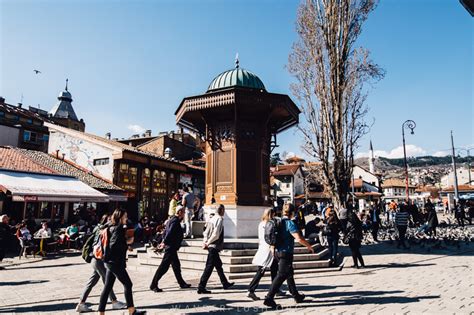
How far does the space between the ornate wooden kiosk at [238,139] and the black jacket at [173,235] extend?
149 inches

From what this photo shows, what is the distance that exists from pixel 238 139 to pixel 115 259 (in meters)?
6.64

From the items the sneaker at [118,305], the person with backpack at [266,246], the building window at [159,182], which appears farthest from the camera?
the building window at [159,182]

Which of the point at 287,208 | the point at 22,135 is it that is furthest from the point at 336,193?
the point at 22,135

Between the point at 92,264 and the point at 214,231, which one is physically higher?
the point at 214,231

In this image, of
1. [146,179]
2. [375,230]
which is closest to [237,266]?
[375,230]

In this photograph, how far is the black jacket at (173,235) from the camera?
6.30m

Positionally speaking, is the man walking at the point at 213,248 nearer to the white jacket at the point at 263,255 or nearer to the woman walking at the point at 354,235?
the white jacket at the point at 263,255

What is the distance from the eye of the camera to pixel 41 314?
4.91 meters

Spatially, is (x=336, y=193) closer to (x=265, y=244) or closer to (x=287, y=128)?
(x=287, y=128)

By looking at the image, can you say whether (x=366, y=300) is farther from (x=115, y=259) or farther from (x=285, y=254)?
(x=115, y=259)

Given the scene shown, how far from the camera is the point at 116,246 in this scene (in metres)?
4.61

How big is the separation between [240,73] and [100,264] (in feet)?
26.8

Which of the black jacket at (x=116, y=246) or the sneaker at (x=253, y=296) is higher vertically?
the black jacket at (x=116, y=246)

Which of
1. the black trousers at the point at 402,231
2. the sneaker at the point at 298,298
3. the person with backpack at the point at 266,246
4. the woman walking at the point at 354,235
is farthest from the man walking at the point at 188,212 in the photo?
the black trousers at the point at 402,231
